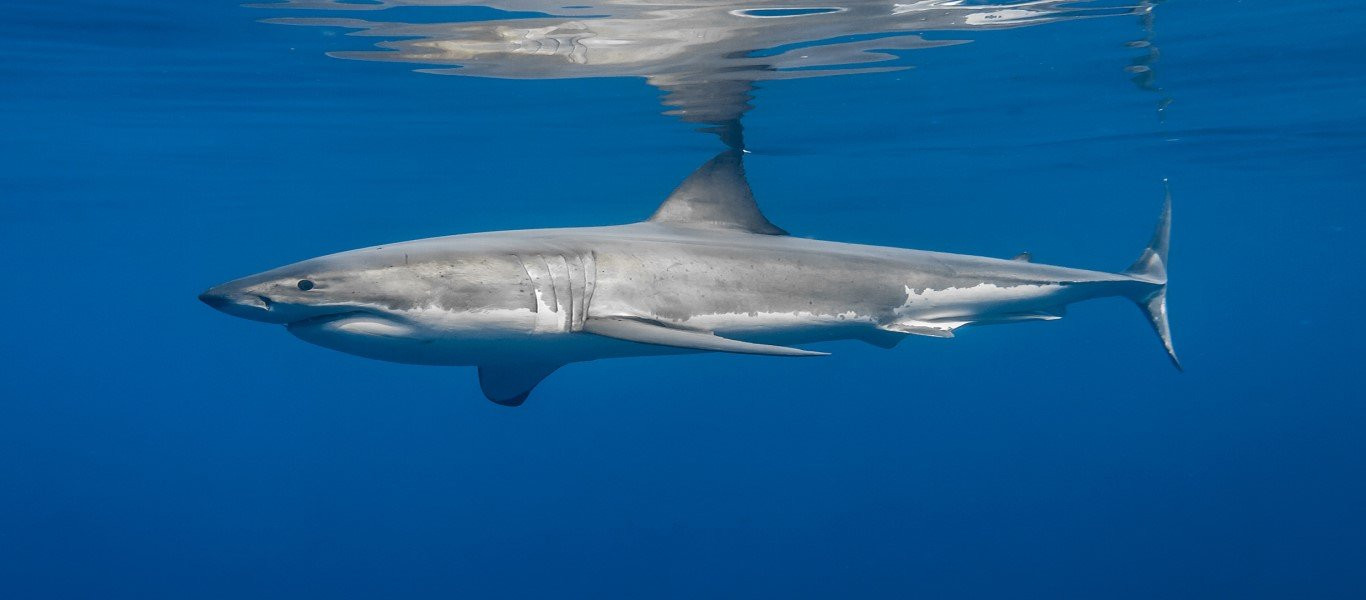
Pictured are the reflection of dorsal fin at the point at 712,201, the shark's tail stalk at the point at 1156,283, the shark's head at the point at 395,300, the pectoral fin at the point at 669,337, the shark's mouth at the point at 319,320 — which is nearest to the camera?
the shark's head at the point at 395,300

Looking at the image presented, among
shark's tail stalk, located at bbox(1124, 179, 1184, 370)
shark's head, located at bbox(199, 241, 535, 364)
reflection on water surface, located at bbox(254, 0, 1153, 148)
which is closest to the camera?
shark's head, located at bbox(199, 241, 535, 364)

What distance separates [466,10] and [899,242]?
134 feet

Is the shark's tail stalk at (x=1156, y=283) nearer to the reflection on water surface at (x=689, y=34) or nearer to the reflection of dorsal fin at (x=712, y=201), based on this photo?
the reflection on water surface at (x=689, y=34)

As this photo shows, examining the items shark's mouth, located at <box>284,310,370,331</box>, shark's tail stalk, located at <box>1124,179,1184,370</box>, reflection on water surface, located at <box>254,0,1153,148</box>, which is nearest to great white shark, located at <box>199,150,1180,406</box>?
shark's mouth, located at <box>284,310,370,331</box>

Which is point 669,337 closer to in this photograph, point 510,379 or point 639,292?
point 639,292

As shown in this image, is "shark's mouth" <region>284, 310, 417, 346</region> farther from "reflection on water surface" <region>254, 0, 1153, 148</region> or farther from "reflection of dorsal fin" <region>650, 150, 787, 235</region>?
"reflection on water surface" <region>254, 0, 1153, 148</region>

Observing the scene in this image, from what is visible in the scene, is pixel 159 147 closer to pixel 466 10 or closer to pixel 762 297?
pixel 466 10

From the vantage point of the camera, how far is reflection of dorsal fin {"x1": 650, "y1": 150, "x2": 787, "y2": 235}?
20.9 ft

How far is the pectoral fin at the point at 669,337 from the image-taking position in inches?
165

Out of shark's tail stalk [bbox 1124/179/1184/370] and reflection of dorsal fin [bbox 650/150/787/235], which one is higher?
reflection of dorsal fin [bbox 650/150/787/235]

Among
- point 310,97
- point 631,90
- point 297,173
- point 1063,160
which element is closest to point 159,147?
point 297,173

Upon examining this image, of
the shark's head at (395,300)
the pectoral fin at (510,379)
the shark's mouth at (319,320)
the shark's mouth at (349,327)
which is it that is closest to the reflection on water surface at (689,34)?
the pectoral fin at (510,379)

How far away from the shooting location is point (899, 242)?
4778cm

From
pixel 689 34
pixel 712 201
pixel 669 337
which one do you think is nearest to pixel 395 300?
pixel 669 337
